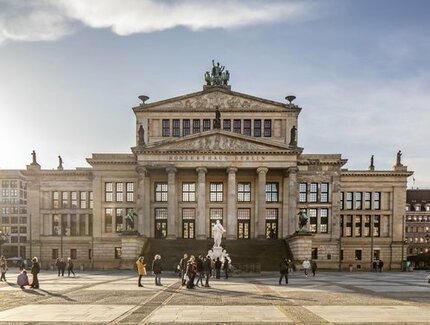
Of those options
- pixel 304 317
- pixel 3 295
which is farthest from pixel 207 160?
pixel 304 317

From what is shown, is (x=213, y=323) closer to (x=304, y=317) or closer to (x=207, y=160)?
(x=304, y=317)

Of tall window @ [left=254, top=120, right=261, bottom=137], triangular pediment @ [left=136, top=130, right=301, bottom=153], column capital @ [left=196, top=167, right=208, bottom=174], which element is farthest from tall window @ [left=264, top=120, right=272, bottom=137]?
column capital @ [left=196, top=167, right=208, bottom=174]

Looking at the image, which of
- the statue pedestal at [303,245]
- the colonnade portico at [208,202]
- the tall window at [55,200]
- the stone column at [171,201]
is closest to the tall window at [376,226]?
the colonnade portico at [208,202]

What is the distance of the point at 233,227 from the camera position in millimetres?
65375

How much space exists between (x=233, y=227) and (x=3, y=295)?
42106 millimetres

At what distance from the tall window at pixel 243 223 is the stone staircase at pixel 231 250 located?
8613 mm

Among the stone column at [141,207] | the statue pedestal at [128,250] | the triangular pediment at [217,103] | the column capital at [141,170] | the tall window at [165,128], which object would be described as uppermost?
the triangular pediment at [217,103]

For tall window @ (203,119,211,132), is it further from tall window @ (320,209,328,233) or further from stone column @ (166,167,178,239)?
tall window @ (320,209,328,233)

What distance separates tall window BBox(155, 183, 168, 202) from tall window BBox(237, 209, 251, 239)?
11528mm

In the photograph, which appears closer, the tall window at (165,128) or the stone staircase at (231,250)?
the stone staircase at (231,250)

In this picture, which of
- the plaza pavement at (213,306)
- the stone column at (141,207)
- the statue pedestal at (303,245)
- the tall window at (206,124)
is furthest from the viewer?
the tall window at (206,124)

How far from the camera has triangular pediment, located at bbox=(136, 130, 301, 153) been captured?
65125mm

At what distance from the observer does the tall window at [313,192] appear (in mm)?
73125

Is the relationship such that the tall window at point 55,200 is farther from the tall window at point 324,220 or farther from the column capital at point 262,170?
the tall window at point 324,220
